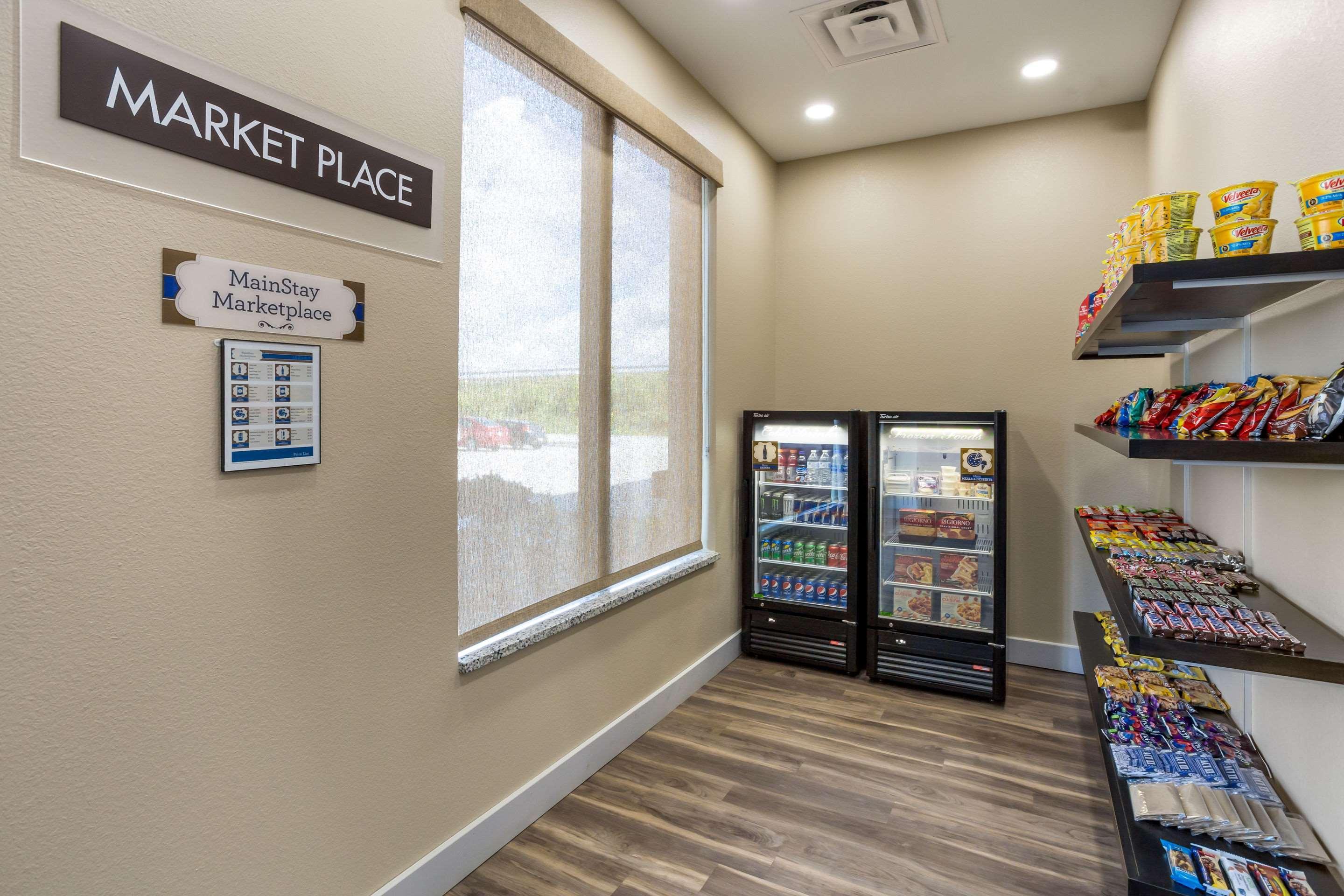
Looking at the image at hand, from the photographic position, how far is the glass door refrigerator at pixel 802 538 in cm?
369

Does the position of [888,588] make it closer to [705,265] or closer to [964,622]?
[964,622]

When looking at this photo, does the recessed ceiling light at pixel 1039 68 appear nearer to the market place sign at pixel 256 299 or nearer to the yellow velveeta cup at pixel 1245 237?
the yellow velveeta cup at pixel 1245 237

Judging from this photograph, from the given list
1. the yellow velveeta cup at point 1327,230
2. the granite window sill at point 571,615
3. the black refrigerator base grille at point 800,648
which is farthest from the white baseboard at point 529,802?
the yellow velveeta cup at point 1327,230

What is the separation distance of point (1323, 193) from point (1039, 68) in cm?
241

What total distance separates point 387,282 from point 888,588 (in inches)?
117

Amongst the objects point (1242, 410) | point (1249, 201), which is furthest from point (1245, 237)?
point (1242, 410)

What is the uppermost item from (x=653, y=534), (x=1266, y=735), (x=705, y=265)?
(x=705, y=265)

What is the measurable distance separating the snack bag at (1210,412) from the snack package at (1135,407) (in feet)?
1.59

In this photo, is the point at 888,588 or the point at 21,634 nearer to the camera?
the point at 21,634

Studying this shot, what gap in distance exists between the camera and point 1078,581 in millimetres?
3711

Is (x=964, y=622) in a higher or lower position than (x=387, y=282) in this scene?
lower

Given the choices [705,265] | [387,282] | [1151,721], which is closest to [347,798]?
[387,282]

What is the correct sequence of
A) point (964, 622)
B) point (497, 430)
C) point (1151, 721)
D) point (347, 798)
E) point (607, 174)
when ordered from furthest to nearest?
point (964, 622) < point (607, 174) < point (497, 430) < point (1151, 721) < point (347, 798)

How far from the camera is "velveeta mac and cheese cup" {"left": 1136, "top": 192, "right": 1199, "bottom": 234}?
1.58 m
